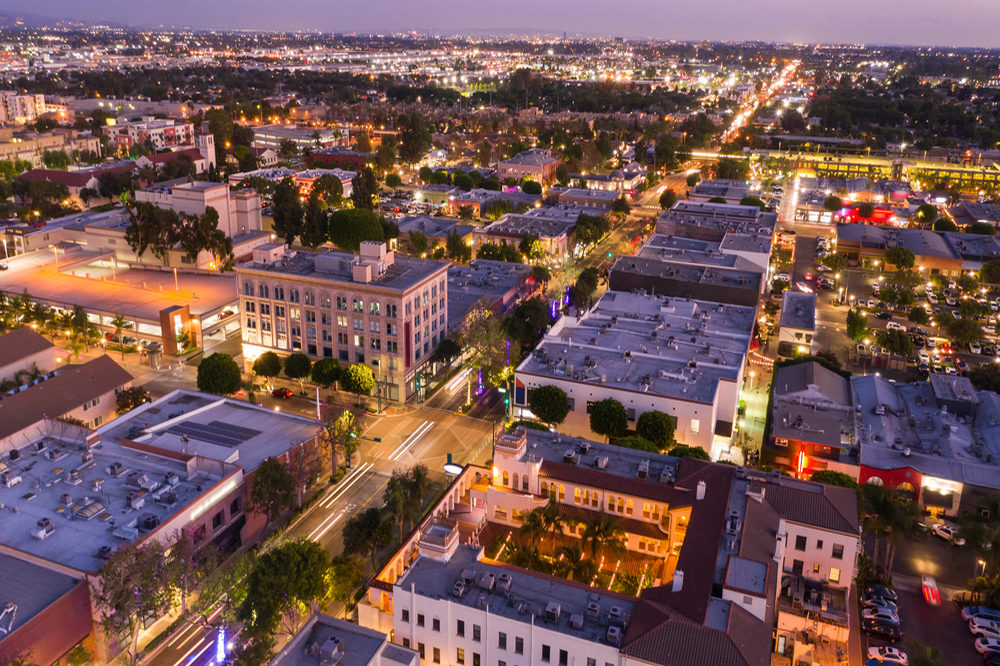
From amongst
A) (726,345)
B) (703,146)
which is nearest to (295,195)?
(726,345)

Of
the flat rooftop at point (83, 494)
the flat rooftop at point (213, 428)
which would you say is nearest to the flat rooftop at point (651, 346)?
the flat rooftop at point (213, 428)

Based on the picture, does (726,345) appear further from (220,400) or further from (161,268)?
(161,268)

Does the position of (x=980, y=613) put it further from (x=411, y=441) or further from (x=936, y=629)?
(x=411, y=441)

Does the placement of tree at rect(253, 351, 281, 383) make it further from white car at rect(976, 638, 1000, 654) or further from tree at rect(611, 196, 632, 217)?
tree at rect(611, 196, 632, 217)

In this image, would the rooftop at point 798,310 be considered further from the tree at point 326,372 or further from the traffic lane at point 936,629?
the tree at point 326,372

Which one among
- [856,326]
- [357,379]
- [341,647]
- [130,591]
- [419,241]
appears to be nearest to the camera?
[341,647]

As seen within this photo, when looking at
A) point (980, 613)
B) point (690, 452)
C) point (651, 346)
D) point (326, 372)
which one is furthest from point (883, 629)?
point (326, 372)
